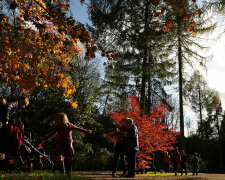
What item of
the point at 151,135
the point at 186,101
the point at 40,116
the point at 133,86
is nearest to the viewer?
the point at 151,135

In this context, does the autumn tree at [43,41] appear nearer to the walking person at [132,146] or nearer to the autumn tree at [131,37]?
the walking person at [132,146]

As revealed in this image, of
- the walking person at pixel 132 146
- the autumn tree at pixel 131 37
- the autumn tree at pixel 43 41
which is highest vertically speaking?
the autumn tree at pixel 131 37

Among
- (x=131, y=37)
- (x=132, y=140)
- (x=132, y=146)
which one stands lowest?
(x=132, y=146)

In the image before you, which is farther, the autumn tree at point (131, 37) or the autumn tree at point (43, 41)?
the autumn tree at point (131, 37)

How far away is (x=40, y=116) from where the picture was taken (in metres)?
14.4

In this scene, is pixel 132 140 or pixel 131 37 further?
pixel 131 37

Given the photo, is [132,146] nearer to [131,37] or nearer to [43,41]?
[43,41]

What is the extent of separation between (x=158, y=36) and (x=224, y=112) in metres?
31.2

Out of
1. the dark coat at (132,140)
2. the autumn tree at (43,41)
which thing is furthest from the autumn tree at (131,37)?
the dark coat at (132,140)

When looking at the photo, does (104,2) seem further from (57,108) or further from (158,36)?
(57,108)

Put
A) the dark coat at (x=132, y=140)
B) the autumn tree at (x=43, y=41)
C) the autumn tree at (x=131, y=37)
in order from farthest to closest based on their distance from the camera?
the autumn tree at (x=131, y=37) < the dark coat at (x=132, y=140) < the autumn tree at (x=43, y=41)

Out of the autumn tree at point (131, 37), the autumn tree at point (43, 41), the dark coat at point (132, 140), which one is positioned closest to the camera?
the autumn tree at point (43, 41)

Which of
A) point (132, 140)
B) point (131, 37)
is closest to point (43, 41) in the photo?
point (132, 140)

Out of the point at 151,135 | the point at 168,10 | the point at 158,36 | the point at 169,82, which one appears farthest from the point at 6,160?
the point at 169,82
